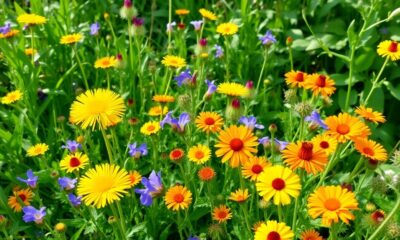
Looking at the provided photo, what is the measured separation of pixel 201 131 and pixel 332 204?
2.87ft

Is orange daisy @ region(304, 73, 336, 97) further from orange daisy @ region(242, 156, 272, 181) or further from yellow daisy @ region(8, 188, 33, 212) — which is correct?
yellow daisy @ region(8, 188, 33, 212)

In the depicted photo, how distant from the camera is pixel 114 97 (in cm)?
139

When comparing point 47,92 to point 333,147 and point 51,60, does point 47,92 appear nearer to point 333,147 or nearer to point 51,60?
point 51,60

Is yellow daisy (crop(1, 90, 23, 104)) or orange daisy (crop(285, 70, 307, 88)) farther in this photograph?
yellow daisy (crop(1, 90, 23, 104))

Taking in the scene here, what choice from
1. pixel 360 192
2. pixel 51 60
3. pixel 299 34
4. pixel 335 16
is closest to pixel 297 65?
pixel 299 34

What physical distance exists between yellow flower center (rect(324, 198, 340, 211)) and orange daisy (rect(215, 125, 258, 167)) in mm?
261

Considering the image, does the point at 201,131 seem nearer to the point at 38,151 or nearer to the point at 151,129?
the point at 151,129

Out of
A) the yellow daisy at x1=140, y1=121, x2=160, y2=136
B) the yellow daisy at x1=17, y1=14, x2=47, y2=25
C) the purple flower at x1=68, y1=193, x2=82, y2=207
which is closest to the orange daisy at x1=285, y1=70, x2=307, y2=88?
the yellow daisy at x1=140, y1=121, x2=160, y2=136

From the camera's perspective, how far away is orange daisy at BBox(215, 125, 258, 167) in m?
1.32

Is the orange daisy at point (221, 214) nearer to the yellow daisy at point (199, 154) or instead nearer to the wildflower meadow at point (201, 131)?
the wildflower meadow at point (201, 131)

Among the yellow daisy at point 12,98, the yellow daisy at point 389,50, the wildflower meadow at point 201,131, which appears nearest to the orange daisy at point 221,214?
the wildflower meadow at point 201,131

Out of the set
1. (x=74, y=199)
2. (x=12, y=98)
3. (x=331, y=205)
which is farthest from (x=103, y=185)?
(x=12, y=98)

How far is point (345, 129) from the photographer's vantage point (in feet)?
4.26

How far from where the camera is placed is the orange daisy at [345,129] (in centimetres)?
128
